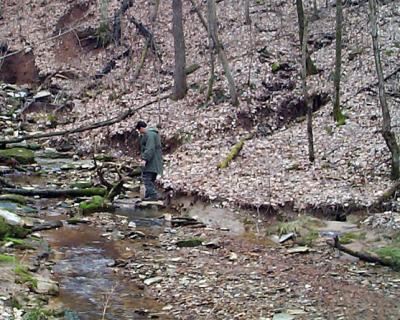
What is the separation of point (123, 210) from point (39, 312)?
268 inches

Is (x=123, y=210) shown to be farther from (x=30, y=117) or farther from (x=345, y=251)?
(x=30, y=117)

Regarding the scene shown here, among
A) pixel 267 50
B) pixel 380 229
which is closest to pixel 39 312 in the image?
pixel 380 229

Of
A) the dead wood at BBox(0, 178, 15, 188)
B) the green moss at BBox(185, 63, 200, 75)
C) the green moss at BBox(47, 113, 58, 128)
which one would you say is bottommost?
the dead wood at BBox(0, 178, 15, 188)

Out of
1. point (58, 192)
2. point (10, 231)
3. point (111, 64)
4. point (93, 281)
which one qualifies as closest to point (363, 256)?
point (93, 281)

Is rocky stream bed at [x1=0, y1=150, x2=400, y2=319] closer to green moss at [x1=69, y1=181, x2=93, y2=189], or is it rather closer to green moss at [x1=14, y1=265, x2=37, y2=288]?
green moss at [x1=14, y1=265, x2=37, y2=288]

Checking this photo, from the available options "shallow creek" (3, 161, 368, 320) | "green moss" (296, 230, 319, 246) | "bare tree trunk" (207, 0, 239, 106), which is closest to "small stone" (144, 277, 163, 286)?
"shallow creek" (3, 161, 368, 320)

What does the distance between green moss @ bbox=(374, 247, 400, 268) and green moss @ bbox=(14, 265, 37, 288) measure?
17.1ft

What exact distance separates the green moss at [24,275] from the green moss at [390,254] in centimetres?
521

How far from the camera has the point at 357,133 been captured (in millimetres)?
15562

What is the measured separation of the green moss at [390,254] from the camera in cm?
895

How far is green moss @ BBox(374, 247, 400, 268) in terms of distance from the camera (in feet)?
29.4

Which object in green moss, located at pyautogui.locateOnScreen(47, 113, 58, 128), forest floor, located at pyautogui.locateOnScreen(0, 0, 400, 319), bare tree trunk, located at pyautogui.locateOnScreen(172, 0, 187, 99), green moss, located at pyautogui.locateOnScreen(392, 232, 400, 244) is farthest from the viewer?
green moss, located at pyautogui.locateOnScreen(47, 113, 58, 128)

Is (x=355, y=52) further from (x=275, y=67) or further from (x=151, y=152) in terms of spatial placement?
(x=151, y=152)

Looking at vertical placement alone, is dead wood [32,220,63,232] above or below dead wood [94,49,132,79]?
below
